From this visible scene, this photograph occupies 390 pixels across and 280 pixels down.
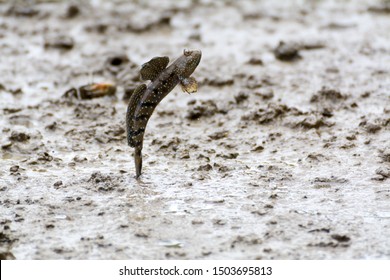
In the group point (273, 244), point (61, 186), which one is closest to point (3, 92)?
point (61, 186)

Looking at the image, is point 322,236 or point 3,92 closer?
point 322,236

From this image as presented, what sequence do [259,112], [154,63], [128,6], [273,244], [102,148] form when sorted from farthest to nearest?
[128,6] → [259,112] → [102,148] → [154,63] → [273,244]

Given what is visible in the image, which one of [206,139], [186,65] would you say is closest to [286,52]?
[206,139]

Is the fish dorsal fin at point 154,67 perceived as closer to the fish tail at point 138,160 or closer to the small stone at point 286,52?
the fish tail at point 138,160

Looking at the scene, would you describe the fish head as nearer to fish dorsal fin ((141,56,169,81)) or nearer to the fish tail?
fish dorsal fin ((141,56,169,81))

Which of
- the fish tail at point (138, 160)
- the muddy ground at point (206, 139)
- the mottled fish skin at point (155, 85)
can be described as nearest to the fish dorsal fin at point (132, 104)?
the mottled fish skin at point (155, 85)

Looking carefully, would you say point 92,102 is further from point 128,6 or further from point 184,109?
point 128,6

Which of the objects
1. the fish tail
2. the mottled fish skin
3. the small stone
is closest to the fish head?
the mottled fish skin
